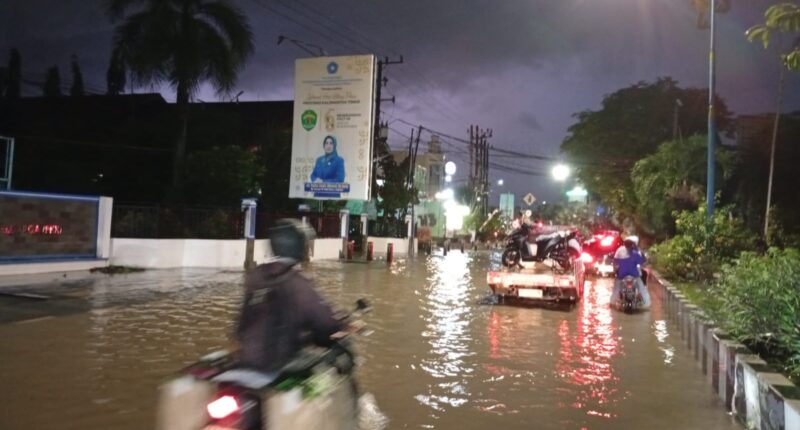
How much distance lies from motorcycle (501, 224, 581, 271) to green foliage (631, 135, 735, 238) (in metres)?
13.5

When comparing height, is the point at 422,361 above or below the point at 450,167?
below

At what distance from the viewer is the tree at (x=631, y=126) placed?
3662cm

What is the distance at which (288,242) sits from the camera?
3.81 m

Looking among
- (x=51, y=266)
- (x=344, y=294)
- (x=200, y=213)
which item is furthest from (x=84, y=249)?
(x=344, y=294)

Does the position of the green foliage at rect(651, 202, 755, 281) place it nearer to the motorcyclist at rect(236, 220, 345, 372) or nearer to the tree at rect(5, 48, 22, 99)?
Result: the motorcyclist at rect(236, 220, 345, 372)

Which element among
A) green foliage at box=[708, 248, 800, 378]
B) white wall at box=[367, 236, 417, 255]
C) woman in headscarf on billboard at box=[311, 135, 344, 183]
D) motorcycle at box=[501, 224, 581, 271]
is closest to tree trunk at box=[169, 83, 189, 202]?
woman in headscarf on billboard at box=[311, 135, 344, 183]

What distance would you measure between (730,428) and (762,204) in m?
24.8

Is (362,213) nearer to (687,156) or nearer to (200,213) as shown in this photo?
(200,213)

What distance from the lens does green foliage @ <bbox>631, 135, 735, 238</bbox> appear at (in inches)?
1070

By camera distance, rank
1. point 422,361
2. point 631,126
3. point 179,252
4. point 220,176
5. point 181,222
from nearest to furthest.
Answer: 1. point 422,361
2. point 179,252
3. point 181,222
4. point 220,176
5. point 631,126

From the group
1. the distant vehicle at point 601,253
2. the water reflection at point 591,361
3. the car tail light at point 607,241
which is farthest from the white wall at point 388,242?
the water reflection at point 591,361

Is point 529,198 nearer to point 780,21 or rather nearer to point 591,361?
point 591,361

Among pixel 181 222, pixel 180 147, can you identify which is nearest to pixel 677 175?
pixel 181 222

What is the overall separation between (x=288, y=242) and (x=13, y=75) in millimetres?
33948
